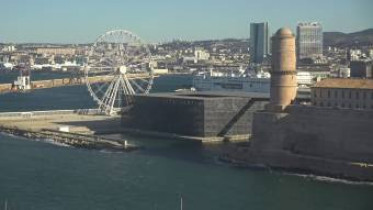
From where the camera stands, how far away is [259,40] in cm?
8344

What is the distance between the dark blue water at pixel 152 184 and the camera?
1402cm

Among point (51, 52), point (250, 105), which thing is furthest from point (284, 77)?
point (51, 52)

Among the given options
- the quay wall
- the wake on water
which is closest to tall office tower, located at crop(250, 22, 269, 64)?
the quay wall

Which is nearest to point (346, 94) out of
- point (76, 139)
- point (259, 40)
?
point (76, 139)

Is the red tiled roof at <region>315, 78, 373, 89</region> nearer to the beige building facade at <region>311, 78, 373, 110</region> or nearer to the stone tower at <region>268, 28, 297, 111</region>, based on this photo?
the beige building facade at <region>311, 78, 373, 110</region>

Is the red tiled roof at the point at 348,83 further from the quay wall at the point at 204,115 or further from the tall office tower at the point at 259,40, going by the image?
the tall office tower at the point at 259,40

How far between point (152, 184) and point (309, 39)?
54.5m

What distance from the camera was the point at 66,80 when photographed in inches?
2377

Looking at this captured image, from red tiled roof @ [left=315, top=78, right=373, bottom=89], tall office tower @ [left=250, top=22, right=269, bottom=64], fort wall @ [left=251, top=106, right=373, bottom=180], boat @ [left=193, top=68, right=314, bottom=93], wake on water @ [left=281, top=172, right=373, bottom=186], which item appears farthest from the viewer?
tall office tower @ [left=250, top=22, right=269, bottom=64]

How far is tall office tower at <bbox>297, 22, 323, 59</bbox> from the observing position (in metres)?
67.3

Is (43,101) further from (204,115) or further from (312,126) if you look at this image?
(312,126)

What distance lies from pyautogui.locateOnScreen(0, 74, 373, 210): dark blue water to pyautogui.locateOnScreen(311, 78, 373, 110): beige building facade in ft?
7.37

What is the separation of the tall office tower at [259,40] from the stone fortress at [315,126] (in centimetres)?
6186

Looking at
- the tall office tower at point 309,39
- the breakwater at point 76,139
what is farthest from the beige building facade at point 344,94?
the tall office tower at point 309,39
